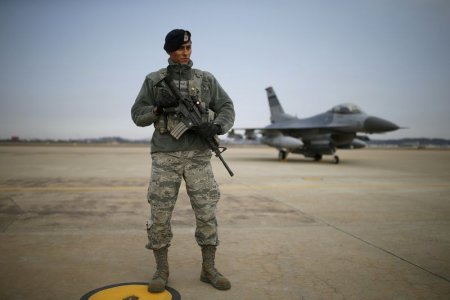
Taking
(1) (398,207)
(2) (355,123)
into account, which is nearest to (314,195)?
(1) (398,207)

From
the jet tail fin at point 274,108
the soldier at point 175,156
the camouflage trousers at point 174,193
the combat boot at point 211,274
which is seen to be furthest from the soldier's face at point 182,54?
the jet tail fin at point 274,108

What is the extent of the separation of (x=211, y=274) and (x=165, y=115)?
4.37 feet

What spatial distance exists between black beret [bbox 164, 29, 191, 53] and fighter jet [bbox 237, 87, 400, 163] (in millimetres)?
14457

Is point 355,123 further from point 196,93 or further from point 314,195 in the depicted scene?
point 196,93

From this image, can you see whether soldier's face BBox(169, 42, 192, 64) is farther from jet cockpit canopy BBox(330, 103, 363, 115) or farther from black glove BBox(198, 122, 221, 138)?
jet cockpit canopy BBox(330, 103, 363, 115)

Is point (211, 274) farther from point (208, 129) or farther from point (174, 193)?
point (208, 129)

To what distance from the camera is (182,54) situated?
2.77m

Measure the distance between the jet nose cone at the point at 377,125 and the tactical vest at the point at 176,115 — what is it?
14.2 m

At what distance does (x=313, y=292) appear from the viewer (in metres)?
→ 2.47

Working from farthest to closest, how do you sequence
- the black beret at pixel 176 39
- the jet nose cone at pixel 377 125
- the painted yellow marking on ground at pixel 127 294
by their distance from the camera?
the jet nose cone at pixel 377 125
the black beret at pixel 176 39
the painted yellow marking on ground at pixel 127 294

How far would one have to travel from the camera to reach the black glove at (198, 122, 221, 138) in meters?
2.68

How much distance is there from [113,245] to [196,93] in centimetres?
187

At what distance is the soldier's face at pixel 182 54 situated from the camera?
9.04 ft

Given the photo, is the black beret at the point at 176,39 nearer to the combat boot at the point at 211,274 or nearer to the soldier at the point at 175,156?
the soldier at the point at 175,156
